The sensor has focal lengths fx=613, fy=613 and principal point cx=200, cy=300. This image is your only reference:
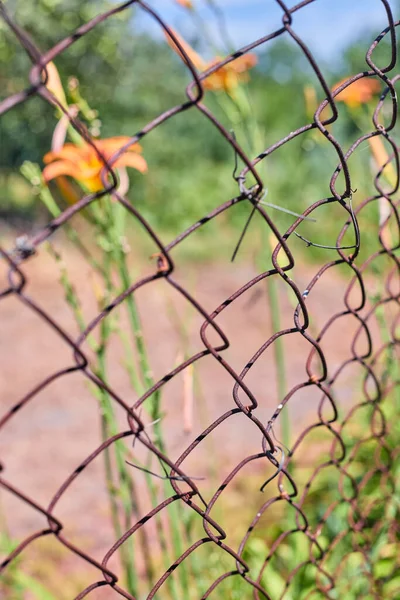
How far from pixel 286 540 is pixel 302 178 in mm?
6171

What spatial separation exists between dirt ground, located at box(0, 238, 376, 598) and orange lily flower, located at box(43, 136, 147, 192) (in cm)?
33

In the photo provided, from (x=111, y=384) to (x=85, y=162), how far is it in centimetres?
268

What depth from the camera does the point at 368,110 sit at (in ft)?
7.33

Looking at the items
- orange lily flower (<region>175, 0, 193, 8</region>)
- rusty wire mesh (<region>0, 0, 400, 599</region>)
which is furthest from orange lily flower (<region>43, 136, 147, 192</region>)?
orange lily flower (<region>175, 0, 193, 8</region>)

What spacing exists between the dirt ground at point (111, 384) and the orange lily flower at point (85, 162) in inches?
12.9

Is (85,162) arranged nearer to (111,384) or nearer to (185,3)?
(185,3)

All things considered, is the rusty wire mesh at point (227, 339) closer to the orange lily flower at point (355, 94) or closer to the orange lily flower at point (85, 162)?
the orange lily flower at point (85, 162)

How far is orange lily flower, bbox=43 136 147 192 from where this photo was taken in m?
1.05

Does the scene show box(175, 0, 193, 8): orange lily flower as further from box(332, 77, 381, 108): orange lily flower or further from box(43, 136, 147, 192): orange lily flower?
box(332, 77, 381, 108): orange lily flower

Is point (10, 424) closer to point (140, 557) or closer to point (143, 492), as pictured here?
point (143, 492)

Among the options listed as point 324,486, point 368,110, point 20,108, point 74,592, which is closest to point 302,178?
point 20,108

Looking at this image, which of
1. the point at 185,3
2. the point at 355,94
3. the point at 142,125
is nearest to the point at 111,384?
the point at 355,94

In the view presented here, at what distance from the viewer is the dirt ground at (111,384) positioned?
7.68ft

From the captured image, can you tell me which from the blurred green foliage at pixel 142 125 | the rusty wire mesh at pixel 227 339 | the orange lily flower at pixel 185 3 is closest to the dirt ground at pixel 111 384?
the rusty wire mesh at pixel 227 339
